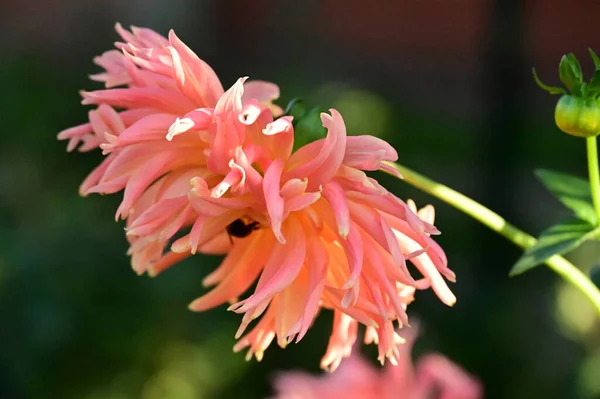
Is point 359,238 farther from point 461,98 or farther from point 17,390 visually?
point 461,98

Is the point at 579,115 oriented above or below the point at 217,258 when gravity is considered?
above

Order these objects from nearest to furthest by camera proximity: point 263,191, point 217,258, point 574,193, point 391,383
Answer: point 263,191 → point 574,193 → point 391,383 → point 217,258

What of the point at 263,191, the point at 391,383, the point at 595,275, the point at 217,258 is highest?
the point at 263,191

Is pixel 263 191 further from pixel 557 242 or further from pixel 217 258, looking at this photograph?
pixel 217 258

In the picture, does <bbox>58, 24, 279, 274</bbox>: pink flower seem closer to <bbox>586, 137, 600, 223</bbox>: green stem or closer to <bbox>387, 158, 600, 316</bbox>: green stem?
<bbox>387, 158, 600, 316</bbox>: green stem

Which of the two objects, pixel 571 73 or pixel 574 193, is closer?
pixel 571 73

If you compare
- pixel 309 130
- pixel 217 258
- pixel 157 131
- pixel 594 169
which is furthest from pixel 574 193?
pixel 217 258
